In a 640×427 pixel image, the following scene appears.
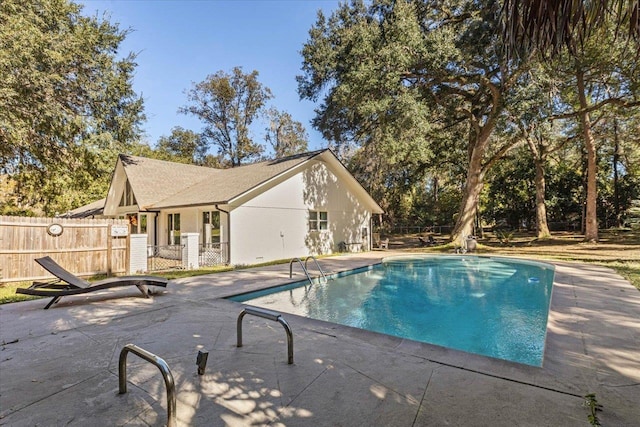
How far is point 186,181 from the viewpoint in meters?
20.0

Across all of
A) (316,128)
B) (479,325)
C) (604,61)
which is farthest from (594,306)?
(316,128)

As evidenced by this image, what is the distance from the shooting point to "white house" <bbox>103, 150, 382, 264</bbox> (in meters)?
14.7

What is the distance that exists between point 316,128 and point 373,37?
20.9 feet

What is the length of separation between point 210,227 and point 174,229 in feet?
11.2

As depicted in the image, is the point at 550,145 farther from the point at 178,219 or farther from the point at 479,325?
the point at 178,219

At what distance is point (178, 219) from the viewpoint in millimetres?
17219

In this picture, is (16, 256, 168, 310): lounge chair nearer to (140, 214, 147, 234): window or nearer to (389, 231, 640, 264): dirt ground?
(140, 214, 147, 234): window

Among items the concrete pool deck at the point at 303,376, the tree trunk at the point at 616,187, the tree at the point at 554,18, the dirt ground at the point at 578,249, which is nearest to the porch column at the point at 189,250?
the concrete pool deck at the point at 303,376

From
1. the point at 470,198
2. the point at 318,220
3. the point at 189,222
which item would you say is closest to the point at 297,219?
the point at 318,220

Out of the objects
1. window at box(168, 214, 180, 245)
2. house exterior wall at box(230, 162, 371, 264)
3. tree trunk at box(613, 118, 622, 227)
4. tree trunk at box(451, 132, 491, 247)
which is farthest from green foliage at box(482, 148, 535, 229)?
window at box(168, 214, 180, 245)

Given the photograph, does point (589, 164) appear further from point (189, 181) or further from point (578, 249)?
point (189, 181)

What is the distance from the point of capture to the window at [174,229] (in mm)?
17188

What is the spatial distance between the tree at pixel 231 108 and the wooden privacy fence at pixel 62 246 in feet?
88.0

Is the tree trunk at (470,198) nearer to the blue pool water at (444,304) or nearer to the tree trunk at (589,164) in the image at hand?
the tree trunk at (589,164)
